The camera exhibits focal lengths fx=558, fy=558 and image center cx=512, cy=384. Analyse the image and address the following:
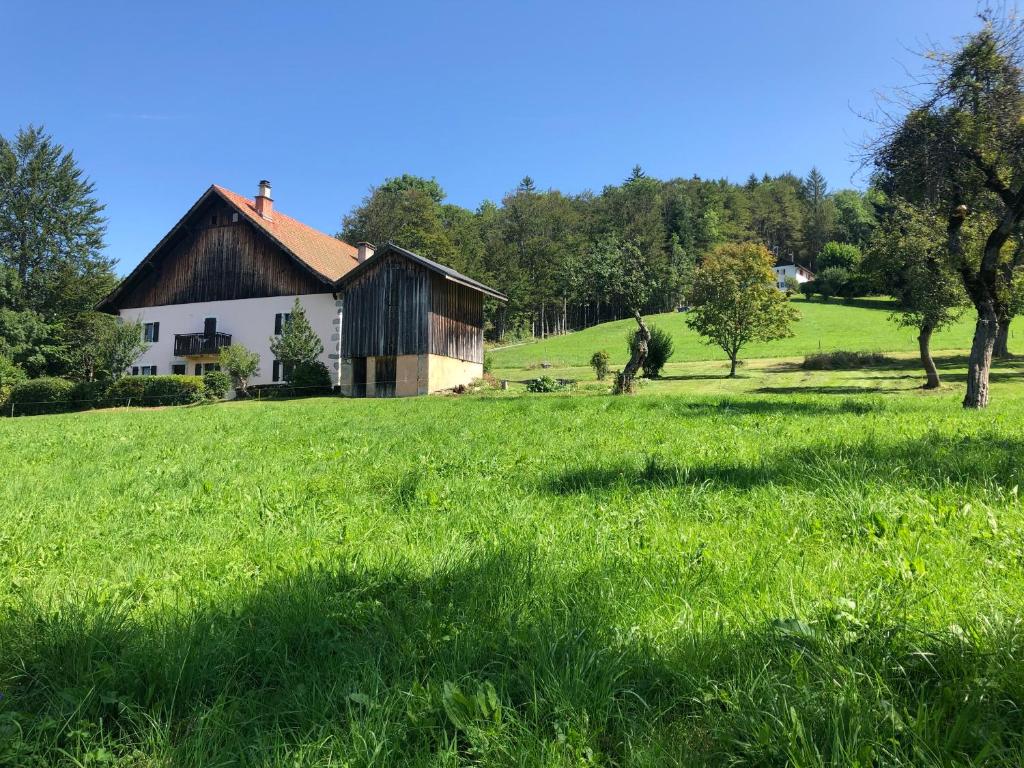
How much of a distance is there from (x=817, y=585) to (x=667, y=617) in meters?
0.77

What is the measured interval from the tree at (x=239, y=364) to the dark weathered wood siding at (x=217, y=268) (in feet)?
17.2

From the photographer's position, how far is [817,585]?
2.54 meters

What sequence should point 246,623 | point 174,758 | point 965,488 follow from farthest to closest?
point 965,488, point 246,623, point 174,758

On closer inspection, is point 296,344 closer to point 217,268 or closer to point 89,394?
point 217,268

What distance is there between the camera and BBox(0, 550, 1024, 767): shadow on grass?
1578 millimetres

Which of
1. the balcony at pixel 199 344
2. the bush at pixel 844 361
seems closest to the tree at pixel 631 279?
the bush at pixel 844 361

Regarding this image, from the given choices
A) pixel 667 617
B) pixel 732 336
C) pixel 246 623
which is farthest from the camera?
pixel 732 336

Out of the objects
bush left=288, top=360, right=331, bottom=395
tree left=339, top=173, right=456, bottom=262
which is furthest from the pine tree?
tree left=339, top=173, right=456, bottom=262

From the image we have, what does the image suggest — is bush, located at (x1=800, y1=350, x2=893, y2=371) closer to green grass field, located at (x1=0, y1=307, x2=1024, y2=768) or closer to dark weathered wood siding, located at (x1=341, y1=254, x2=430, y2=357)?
dark weathered wood siding, located at (x1=341, y1=254, x2=430, y2=357)

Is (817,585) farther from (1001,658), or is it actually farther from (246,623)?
(246,623)

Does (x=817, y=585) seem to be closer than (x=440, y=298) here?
Yes

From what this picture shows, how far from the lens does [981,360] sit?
11930mm

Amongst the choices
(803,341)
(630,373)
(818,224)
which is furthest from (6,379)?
(818,224)

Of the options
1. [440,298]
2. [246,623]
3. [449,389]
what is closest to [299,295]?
[440,298]
